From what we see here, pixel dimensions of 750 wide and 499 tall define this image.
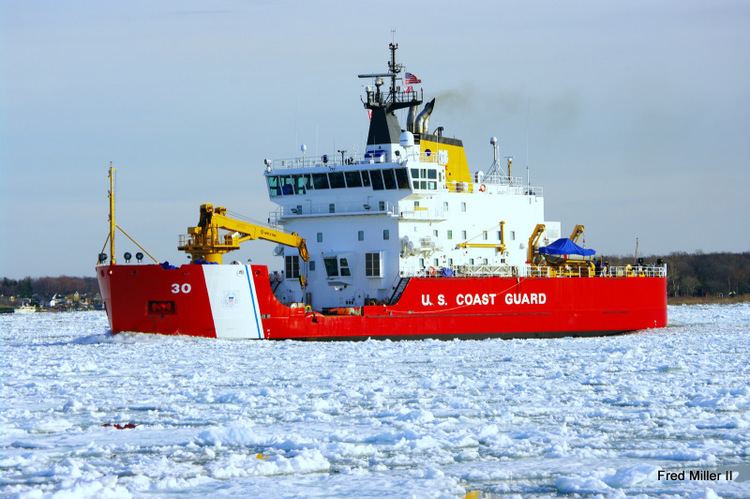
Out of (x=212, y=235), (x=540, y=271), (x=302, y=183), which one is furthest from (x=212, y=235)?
(x=540, y=271)

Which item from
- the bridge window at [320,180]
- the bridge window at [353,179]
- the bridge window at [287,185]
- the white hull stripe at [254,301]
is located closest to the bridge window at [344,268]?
the bridge window at [353,179]

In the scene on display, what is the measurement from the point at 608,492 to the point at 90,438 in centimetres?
538

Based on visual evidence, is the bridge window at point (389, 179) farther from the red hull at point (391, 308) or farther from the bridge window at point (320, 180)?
the red hull at point (391, 308)

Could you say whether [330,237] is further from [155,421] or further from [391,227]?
[155,421]

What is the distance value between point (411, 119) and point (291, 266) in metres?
5.09

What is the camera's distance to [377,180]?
26.9 meters

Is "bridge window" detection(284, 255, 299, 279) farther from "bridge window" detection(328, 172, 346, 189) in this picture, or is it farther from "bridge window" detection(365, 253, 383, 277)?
"bridge window" detection(328, 172, 346, 189)

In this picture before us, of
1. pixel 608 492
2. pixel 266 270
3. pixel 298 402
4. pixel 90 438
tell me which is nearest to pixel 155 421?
pixel 90 438

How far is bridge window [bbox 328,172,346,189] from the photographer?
27.3 metres

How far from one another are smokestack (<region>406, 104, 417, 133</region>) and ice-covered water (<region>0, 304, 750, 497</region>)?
31.4 feet

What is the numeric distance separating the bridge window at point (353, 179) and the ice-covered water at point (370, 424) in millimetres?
7220

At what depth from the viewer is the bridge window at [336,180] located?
1075 inches

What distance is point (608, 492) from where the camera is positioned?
8.87 m

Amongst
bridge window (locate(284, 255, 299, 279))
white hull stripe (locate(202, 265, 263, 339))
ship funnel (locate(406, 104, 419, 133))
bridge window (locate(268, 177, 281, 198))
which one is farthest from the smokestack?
white hull stripe (locate(202, 265, 263, 339))
